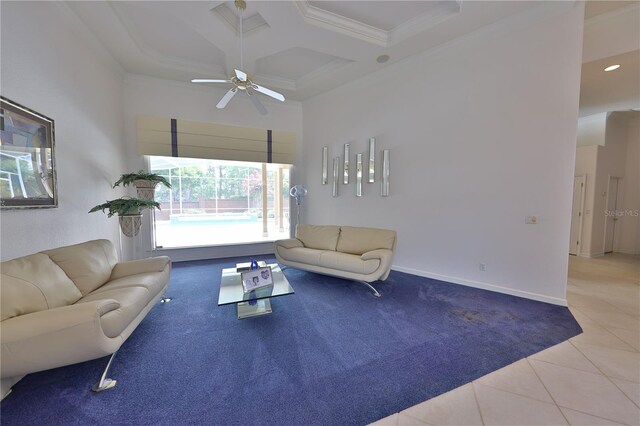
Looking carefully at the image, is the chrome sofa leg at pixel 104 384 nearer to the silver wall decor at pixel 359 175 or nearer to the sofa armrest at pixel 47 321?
the sofa armrest at pixel 47 321

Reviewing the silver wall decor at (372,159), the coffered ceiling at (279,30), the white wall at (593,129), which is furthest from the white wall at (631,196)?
Result: the silver wall decor at (372,159)

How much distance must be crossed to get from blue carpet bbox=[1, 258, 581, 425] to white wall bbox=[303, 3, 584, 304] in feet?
2.04

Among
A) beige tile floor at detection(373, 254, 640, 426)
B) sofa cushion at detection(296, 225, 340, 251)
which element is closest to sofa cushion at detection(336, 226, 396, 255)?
sofa cushion at detection(296, 225, 340, 251)

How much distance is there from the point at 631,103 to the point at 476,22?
443cm

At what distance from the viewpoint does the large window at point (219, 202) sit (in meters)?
4.91

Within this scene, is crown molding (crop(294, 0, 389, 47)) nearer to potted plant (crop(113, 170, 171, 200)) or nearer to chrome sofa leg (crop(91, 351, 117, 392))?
potted plant (crop(113, 170, 171, 200))

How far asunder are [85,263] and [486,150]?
15.8ft

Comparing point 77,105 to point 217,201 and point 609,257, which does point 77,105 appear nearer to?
point 217,201

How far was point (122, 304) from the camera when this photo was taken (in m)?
1.89

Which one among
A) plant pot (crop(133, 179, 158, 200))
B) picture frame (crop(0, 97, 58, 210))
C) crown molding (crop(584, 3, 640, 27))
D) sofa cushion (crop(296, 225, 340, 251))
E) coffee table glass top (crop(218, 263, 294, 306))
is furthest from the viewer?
sofa cushion (crop(296, 225, 340, 251))

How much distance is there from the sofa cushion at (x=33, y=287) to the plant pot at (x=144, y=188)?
1885 mm

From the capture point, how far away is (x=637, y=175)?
5.88m

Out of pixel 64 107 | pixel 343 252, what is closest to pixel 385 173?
pixel 343 252

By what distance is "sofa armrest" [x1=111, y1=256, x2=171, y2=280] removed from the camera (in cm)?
266
